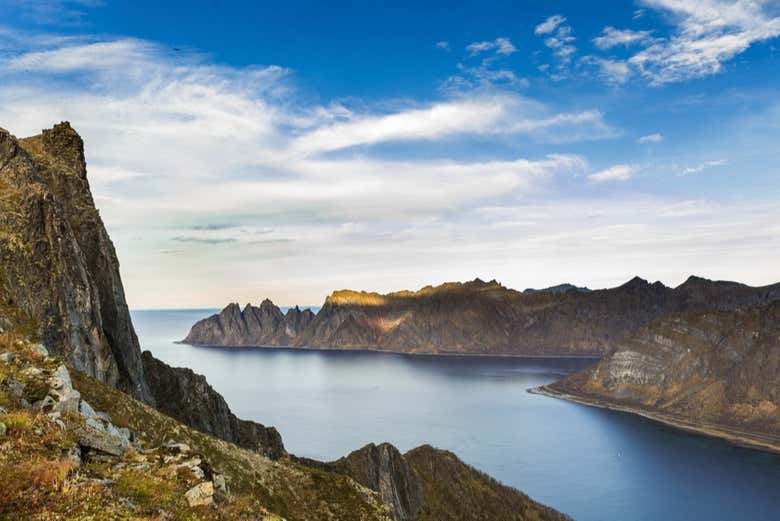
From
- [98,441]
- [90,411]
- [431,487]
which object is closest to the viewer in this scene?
[98,441]

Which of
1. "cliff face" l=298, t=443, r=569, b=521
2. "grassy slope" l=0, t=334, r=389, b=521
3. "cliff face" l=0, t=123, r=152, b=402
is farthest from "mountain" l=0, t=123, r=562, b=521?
"cliff face" l=298, t=443, r=569, b=521

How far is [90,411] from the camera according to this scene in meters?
25.3

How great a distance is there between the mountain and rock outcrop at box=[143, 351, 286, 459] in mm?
260

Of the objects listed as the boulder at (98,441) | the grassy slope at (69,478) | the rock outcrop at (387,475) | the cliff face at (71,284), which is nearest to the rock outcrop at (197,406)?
the cliff face at (71,284)

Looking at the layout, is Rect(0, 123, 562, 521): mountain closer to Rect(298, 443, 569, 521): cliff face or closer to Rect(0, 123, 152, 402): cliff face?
Rect(0, 123, 152, 402): cliff face

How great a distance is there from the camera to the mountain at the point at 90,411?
1759cm

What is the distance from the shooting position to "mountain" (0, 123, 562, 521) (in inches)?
693

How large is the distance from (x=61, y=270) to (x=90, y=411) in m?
42.8

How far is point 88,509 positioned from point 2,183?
63009 millimetres

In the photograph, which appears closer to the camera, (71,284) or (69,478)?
(69,478)

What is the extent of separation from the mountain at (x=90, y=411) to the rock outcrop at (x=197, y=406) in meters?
0.26

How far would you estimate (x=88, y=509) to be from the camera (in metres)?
15.2

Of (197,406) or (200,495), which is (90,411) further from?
(197,406)

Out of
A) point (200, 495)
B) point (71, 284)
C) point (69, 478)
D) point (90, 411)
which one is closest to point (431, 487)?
point (71, 284)
